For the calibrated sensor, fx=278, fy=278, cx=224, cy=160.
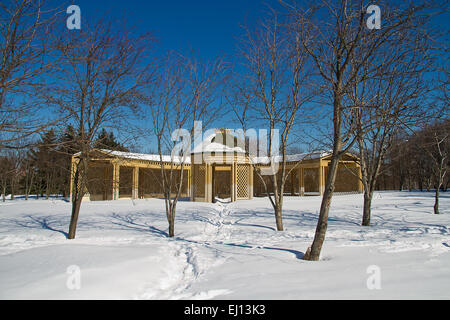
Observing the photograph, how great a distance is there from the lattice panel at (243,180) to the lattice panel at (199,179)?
208cm

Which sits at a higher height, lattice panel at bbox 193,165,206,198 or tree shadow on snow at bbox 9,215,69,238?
lattice panel at bbox 193,165,206,198

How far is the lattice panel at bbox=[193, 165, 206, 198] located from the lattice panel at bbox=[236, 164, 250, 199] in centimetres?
208

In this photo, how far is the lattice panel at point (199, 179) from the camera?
17.0 m

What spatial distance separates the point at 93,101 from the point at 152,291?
400 centimetres

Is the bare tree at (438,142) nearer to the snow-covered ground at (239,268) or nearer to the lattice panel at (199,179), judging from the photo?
the snow-covered ground at (239,268)

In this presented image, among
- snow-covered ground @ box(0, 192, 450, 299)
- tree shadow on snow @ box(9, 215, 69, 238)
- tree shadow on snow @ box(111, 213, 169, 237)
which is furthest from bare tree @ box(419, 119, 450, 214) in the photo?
tree shadow on snow @ box(9, 215, 69, 238)

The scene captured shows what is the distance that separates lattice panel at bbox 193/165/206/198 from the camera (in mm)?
16966

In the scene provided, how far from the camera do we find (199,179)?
17219 millimetres

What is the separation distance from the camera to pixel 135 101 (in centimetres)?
453

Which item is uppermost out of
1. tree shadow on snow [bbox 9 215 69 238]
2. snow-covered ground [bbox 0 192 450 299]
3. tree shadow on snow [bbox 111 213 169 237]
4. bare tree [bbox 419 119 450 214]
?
bare tree [bbox 419 119 450 214]

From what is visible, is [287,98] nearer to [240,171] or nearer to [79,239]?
[79,239]

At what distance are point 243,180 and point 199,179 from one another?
2717mm

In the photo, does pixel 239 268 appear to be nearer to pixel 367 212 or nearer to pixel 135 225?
pixel 367 212

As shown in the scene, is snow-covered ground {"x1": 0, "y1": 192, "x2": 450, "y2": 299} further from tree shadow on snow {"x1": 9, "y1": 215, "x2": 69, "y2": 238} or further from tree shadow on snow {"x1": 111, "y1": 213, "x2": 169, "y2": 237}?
tree shadow on snow {"x1": 9, "y1": 215, "x2": 69, "y2": 238}
